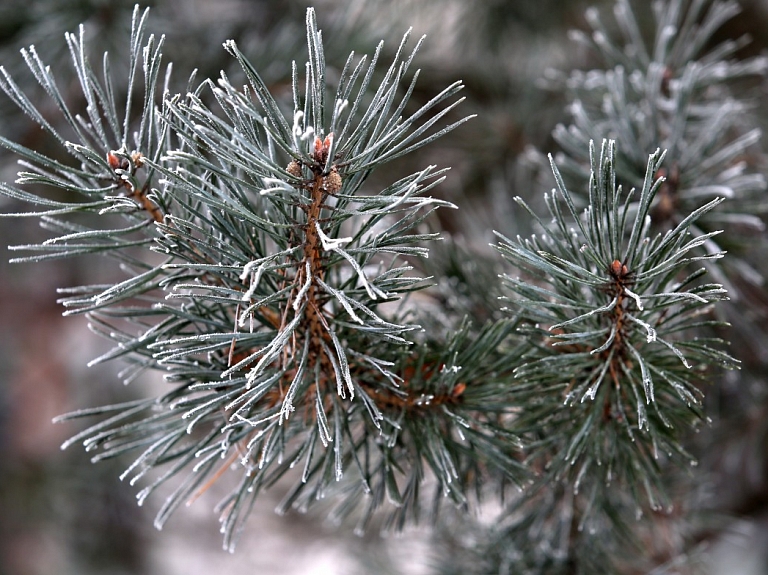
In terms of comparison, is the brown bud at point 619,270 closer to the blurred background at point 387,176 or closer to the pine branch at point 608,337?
the pine branch at point 608,337

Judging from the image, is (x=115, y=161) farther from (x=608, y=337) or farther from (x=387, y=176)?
(x=387, y=176)

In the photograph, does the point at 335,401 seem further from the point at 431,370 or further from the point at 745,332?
the point at 745,332

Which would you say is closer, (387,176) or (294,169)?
(294,169)

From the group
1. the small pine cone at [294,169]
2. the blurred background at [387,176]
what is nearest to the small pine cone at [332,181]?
the small pine cone at [294,169]

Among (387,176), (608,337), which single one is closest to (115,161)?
(608,337)

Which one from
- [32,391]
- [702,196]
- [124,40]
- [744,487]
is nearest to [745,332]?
[702,196]

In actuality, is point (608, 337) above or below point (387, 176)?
below
